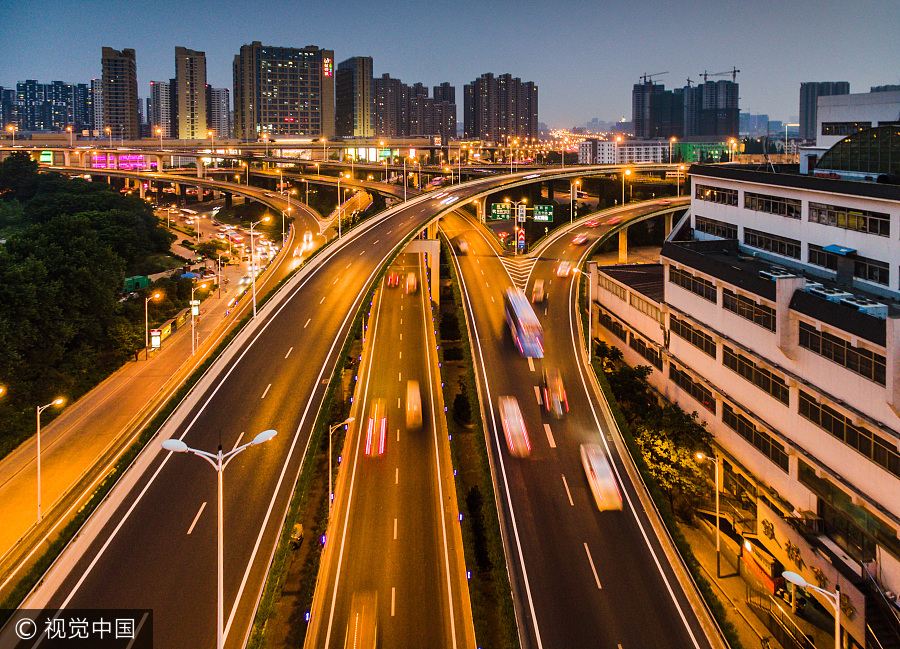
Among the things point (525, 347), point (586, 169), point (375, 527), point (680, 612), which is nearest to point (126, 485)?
point (375, 527)

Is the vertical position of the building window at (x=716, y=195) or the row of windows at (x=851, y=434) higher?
the building window at (x=716, y=195)

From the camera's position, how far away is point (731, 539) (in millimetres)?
28531

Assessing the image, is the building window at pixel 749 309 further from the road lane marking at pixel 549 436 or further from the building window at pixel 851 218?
the road lane marking at pixel 549 436

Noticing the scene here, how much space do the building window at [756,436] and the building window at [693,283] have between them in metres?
5.88

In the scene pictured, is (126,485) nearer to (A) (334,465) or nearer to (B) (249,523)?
(B) (249,523)

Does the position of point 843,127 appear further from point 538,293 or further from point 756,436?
point 756,436

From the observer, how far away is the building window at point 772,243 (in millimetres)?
33884

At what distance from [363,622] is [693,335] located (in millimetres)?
23160

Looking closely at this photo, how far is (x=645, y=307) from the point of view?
40.4 m

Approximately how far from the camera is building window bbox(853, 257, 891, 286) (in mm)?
27438

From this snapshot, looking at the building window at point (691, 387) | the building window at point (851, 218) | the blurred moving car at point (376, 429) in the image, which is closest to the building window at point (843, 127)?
the building window at point (851, 218)

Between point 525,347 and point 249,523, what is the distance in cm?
2417

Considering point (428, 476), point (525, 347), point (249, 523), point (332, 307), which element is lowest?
point (428, 476)

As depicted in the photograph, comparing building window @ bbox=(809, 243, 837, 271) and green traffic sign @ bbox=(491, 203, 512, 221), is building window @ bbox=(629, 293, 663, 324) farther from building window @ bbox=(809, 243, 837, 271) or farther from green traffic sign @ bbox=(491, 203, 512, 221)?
green traffic sign @ bbox=(491, 203, 512, 221)
